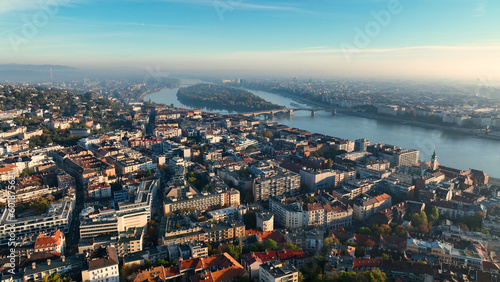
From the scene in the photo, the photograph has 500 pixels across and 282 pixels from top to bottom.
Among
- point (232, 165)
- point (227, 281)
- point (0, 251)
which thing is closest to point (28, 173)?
point (0, 251)

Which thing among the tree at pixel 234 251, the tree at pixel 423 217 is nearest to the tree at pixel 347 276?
the tree at pixel 234 251

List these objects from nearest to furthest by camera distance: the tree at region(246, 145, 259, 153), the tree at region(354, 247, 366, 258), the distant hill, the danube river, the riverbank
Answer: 1. the tree at region(354, 247, 366, 258)
2. the danube river
3. the tree at region(246, 145, 259, 153)
4. the riverbank
5. the distant hill

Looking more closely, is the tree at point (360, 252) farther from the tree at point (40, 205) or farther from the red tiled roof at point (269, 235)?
the tree at point (40, 205)

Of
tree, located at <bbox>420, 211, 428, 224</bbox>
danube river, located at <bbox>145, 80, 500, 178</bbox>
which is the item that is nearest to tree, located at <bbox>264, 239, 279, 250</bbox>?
tree, located at <bbox>420, 211, 428, 224</bbox>

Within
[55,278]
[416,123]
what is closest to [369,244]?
[55,278]

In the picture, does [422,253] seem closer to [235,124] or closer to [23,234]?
[23,234]

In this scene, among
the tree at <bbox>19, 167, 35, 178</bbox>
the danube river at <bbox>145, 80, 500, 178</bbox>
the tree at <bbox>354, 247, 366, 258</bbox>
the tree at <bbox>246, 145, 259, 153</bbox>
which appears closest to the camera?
the tree at <bbox>354, 247, 366, 258</bbox>

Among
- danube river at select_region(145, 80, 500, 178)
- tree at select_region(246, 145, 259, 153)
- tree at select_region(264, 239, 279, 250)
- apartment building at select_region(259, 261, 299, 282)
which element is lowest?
danube river at select_region(145, 80, 500, 178)

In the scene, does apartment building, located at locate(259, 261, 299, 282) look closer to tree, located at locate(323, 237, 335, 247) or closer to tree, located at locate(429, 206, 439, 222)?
tree, located at locate(323, 237, 335, 247)
